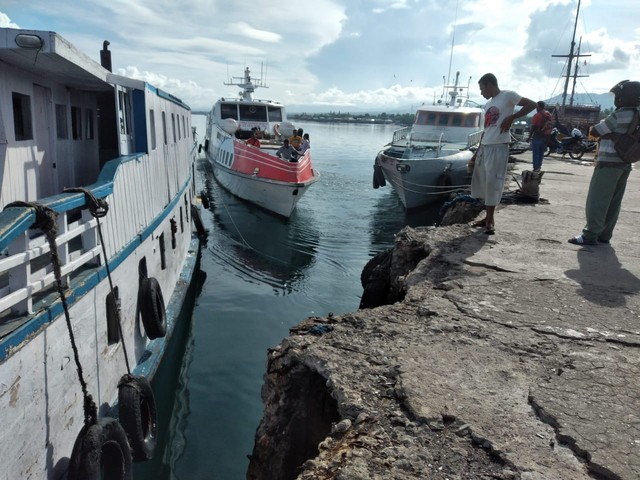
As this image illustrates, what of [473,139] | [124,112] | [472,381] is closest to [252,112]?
[473,139]

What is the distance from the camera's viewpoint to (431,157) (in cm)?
1683

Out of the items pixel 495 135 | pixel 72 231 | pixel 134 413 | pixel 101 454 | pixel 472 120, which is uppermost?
pixel 472 120

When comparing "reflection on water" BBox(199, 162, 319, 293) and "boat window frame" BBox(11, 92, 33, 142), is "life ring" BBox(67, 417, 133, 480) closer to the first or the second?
"boat window frame" BBox(11, 92, 33, 142)

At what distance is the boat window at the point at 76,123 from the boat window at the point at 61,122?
18cm

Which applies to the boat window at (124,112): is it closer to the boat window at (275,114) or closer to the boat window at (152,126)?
the boat window at (152,126)

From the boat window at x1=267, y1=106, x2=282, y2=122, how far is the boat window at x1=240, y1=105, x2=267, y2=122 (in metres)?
0.24

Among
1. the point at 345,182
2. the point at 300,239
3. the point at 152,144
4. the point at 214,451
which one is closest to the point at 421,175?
the point at 300,239

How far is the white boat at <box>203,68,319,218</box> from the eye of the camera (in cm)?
1552

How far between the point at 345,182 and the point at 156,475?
20.8 m

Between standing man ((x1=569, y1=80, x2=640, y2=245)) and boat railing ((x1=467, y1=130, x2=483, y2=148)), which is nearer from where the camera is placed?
standing man ((x1=569, y1=80, x2=640, y2=245))

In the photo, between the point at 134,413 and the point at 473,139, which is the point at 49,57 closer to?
the point at 134,413

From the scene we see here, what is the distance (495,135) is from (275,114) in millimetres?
17370

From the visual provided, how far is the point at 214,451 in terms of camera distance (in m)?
5.44

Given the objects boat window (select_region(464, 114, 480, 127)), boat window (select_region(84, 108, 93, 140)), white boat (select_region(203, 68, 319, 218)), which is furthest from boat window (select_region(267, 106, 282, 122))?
boat window (select_region(84, 108, 93, 140))
